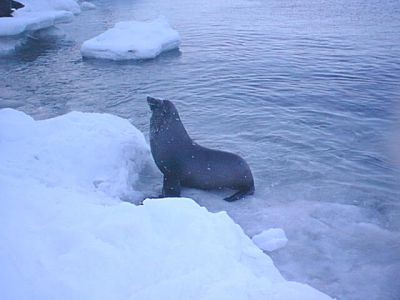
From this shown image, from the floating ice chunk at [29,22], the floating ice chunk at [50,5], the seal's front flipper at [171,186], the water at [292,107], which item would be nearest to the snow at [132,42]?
the water at [292,107]

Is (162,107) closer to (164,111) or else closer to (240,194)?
(164,111)

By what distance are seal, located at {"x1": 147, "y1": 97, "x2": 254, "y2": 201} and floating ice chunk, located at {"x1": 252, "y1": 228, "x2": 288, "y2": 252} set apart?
38.2 inches

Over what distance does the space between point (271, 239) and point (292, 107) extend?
5.06 m

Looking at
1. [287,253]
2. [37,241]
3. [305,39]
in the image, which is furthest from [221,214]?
[305,39]

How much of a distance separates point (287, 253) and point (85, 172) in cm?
233

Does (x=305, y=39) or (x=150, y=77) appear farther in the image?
(x=305, y=39)

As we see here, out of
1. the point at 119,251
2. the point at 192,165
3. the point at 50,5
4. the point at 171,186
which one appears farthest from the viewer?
the point at 50,5

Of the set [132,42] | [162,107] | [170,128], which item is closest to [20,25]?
[132,42]

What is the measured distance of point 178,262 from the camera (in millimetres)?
2660

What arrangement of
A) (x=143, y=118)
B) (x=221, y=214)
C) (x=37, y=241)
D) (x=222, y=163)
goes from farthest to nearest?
(x=143, y=118) < (x=222, y=163) < (x=221, y=214) < (x=37, y=241)

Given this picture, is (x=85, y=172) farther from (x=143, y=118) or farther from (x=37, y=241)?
(x=143, y=118)

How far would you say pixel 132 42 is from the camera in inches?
519

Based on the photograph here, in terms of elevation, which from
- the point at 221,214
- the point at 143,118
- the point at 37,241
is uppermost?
the point at 37,241

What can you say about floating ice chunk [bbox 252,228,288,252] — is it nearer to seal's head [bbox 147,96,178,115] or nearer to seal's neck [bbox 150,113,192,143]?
seal's neck [bbox 150,113,192,143]
